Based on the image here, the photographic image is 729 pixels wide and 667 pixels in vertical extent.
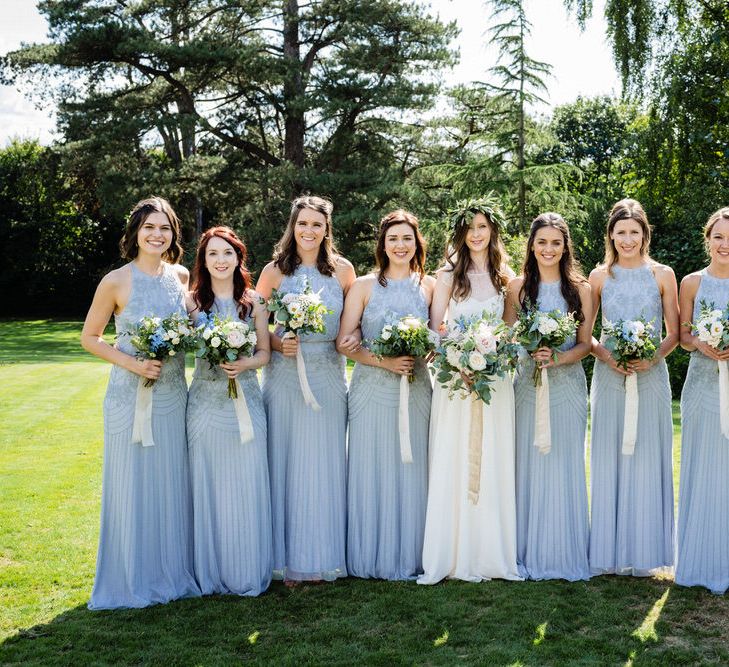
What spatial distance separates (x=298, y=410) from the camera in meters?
6.36

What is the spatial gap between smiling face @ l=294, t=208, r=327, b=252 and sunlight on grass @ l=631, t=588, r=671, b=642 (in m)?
3.63

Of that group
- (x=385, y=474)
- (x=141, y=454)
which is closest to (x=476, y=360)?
(x=385, y=474)

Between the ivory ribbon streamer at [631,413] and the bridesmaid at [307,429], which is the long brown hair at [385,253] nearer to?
the bridesmaid at [307,429]

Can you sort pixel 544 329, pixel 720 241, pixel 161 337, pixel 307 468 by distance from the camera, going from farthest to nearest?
pixel 307 468 < pixel 720 241 < pixel 544 329 < pixel 161 337

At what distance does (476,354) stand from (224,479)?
6.83 feet

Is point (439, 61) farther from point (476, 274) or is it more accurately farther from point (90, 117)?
point (476, 274)

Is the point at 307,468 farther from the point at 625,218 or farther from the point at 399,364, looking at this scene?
the point at 625,218

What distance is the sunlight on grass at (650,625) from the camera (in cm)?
521

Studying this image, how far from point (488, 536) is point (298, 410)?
5.79 feet

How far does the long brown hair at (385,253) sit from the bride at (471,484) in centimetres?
41

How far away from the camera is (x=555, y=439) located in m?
6.36

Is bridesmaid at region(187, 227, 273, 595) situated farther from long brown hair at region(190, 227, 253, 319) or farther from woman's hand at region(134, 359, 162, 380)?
woman's hand at region(134, 359, 162, 380)

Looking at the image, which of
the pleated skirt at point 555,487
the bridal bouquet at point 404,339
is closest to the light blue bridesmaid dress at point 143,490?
the bridal bouquet at point 404,339

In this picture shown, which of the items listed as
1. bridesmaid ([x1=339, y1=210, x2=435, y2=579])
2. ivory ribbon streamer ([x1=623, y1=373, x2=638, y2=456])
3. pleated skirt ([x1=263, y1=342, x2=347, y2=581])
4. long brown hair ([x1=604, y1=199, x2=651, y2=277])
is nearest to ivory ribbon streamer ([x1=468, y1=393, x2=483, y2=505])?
bridesmaid ([x1=339, y1=210, x2=435, y2=579])
